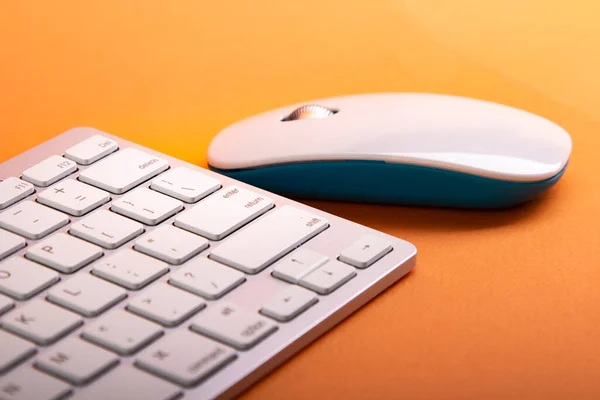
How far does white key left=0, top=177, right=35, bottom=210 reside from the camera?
0.71 metres

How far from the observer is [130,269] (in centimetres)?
63

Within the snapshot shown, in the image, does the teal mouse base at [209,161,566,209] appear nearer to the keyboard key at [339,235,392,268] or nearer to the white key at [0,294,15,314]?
the keyboard key at [339,235,392,268]

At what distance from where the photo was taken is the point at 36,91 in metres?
0.98

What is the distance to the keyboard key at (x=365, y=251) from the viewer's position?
647mm

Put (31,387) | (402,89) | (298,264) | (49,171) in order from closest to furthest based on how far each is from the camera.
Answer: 1. (31,387)
2. (298,264)
3. (49,171)
4. (402,89)

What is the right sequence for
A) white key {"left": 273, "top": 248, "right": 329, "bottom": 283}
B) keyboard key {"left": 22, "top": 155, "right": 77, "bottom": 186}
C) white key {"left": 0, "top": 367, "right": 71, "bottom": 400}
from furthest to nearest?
keyboard key {"left": 22, "top": 155, "right": 77, "bottom": 186} → white key {"left": 273, "top": 248, "right": 329, "bottom": 283} → white key {"left": 0, "top": 367, "right": 71, "bottom": 400}

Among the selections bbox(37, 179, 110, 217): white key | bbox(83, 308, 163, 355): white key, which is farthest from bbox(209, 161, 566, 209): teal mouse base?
bbox(83, 308, 163, 355): white key

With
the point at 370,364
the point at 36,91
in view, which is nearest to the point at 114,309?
the point at 370,364

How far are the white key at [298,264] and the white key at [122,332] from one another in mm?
92

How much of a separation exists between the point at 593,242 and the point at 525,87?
275 mm

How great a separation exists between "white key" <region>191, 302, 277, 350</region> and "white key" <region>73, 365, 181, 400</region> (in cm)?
5

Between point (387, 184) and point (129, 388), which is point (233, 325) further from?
point (387, 184)

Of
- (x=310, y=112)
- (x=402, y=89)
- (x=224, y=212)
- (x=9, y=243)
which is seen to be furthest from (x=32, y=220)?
(x=402, y=89)

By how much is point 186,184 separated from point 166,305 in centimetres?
15
